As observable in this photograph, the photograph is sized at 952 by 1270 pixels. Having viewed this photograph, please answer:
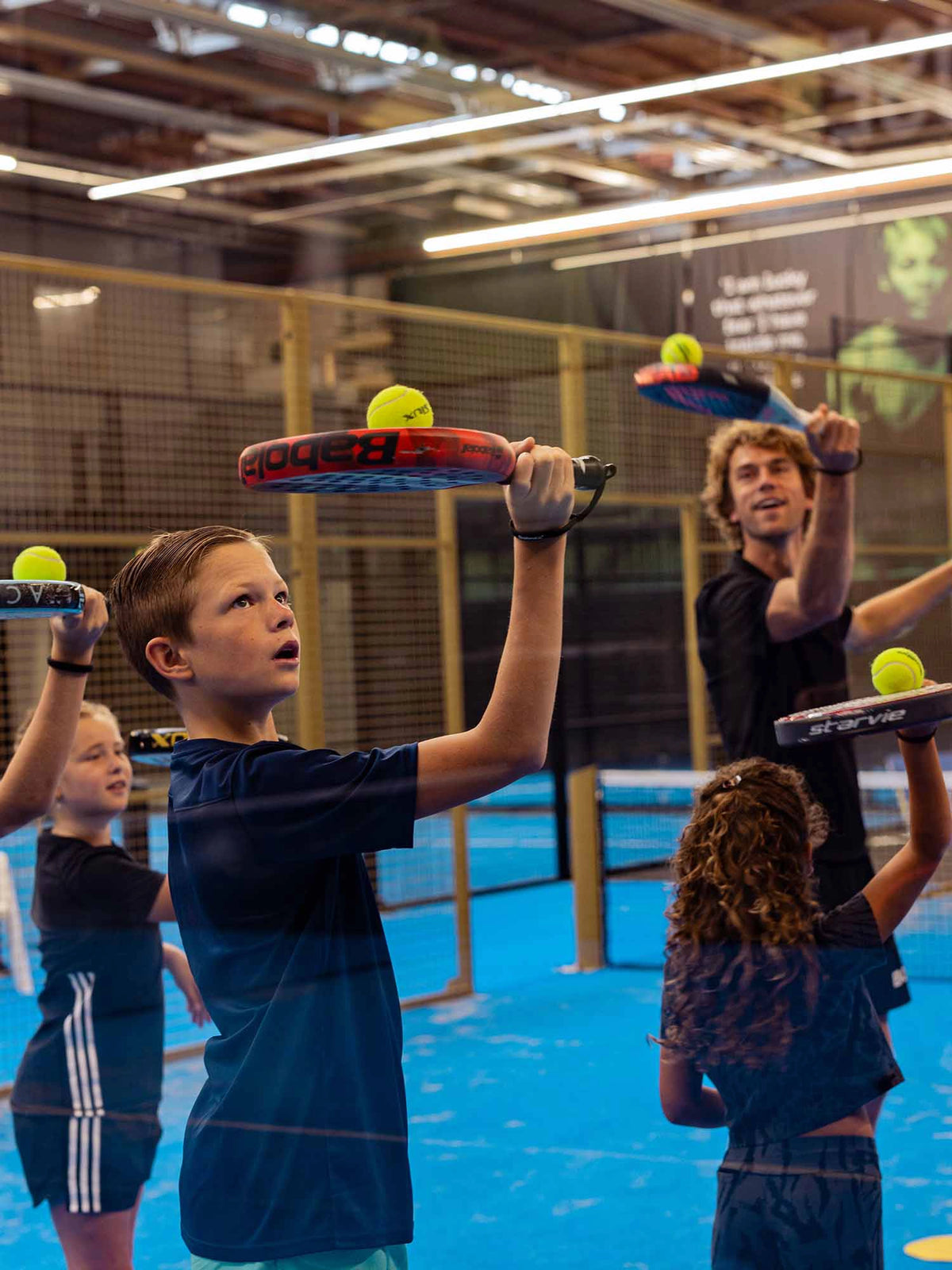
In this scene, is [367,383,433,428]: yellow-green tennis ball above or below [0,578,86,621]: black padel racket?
above

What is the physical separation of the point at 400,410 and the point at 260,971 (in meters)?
0.34

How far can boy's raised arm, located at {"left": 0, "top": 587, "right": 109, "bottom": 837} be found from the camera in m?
1.18

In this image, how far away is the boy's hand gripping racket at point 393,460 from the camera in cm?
84

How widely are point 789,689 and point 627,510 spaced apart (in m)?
2.20

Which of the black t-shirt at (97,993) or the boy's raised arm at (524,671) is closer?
the boy's raised arm at (524,671)

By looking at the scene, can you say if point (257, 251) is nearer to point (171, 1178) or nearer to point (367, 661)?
point (367, 661)

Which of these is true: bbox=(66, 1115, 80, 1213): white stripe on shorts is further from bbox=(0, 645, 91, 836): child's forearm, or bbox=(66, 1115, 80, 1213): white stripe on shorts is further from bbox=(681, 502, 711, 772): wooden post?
bbox=(681, 502, 711, 772): wooden post

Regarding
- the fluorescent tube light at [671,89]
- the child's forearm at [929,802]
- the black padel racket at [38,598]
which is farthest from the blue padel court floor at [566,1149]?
the fluorescent tube light at [671,89]

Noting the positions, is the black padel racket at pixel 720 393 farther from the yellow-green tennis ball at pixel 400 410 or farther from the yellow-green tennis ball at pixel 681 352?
the yellow-green tennis ball at pixel 400 410

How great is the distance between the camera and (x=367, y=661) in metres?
3.34

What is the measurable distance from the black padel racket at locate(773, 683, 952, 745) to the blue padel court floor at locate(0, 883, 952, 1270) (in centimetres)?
36

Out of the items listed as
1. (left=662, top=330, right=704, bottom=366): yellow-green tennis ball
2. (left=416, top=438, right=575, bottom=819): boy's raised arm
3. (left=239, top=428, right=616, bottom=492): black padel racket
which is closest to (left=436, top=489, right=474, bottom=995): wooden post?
(left=662, top=330, right=704, bottom=366): yellow-green tennis ball

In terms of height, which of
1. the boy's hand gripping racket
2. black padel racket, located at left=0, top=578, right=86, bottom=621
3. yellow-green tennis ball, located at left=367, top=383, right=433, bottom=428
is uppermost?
yellow-green tennis ball, located at left=367, top=383, right=433, bottom=428

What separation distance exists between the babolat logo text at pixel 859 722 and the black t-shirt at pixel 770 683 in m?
0.18
